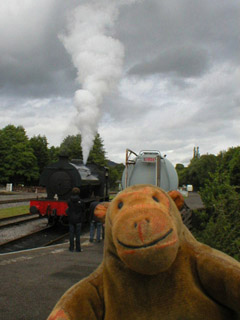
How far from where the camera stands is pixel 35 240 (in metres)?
9.70

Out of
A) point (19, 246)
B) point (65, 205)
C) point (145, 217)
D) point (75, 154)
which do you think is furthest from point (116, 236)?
point (75, 154)

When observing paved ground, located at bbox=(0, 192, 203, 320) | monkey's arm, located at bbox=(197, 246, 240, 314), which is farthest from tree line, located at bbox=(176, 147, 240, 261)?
monkey's arm, located at bbox=(197, 246, 240, 314)

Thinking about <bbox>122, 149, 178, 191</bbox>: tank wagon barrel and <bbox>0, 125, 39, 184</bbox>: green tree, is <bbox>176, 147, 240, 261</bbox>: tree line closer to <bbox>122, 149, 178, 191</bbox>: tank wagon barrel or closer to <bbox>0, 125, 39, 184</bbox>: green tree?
<bbox>122, 149, 178, 191</bbox>: tank wagon barrel

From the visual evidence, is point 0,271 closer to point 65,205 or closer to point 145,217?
point 145,217

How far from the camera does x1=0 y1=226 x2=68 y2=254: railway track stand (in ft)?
27.6

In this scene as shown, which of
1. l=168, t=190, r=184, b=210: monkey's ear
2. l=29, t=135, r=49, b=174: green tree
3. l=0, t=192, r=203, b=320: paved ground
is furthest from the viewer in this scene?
l=29, t=135, r=49, b=174: green tree

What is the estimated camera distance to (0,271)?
5.31 metres

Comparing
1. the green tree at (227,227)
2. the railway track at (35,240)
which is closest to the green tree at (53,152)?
the railway track at (35,240)

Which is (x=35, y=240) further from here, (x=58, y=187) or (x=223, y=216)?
(x=223, y=216)

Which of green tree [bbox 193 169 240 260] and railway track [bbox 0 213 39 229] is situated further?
railway track [bbox 0 213 39 229]

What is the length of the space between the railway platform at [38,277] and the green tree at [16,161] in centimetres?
4337

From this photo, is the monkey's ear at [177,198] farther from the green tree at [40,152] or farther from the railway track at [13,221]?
the green tree at [40,152]

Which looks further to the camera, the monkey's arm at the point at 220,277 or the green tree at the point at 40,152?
the green tree at the point at 40,152

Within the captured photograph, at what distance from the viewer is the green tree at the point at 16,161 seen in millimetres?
48344
